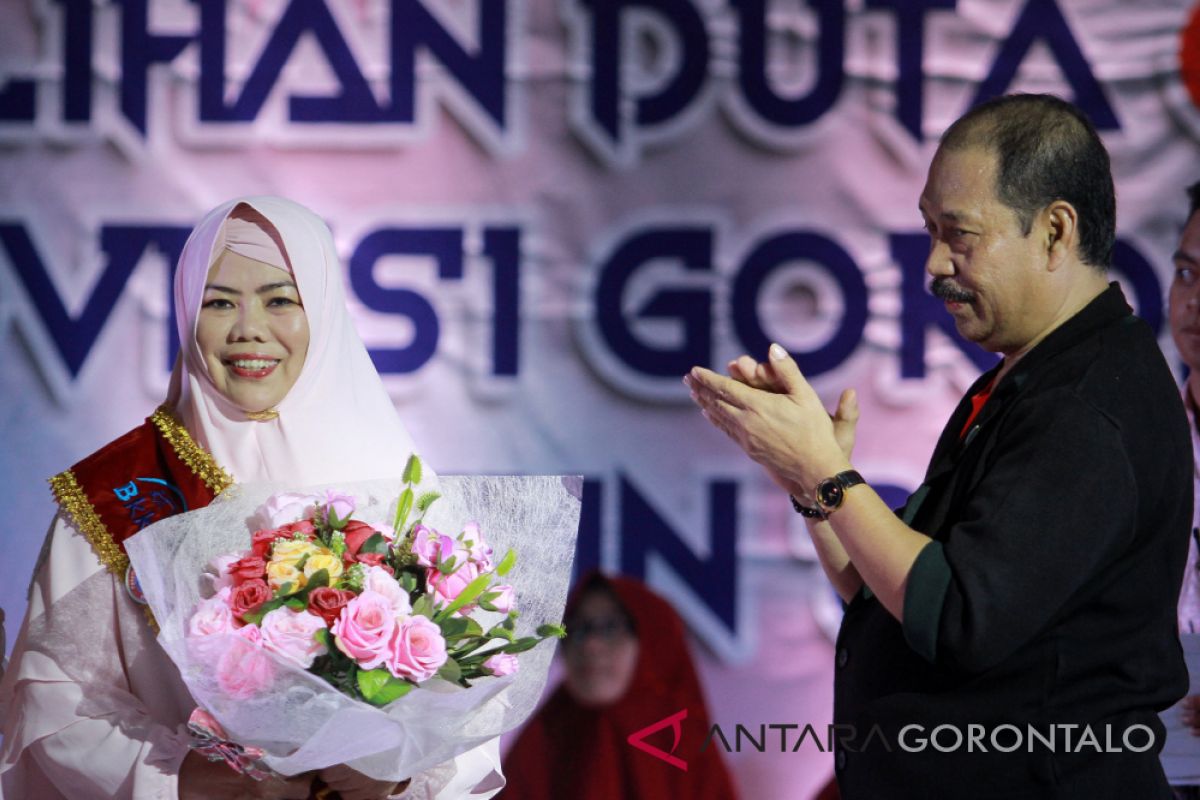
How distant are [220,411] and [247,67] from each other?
1827mm

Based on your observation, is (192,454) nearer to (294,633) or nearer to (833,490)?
(294,633)

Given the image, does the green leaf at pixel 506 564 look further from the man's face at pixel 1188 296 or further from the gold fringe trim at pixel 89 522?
the man's face at pixel 1188 296

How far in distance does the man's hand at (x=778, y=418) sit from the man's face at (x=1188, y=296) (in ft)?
6.41

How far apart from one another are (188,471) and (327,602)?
597 mm

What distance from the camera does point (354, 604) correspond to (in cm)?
164

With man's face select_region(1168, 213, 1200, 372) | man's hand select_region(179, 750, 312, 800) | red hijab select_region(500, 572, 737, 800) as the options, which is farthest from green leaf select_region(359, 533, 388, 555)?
man's face select_region(1168, 213, 1200, 372)

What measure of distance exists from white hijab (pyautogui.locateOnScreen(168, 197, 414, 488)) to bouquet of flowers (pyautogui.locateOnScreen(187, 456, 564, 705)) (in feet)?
1.12

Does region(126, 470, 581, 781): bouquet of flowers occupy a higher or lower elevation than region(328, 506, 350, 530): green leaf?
lower

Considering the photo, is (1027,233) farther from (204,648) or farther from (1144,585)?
(204,648)

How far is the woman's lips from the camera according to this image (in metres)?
2.15

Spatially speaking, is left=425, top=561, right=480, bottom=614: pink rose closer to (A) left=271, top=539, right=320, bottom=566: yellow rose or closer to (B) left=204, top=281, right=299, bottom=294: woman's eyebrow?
(A) left=271, top=539, right=320, bottom=566: yellow rose

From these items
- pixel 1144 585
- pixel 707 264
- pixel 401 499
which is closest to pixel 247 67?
pixel 707 264

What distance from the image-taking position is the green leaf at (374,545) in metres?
1.73

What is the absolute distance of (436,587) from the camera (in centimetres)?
174
